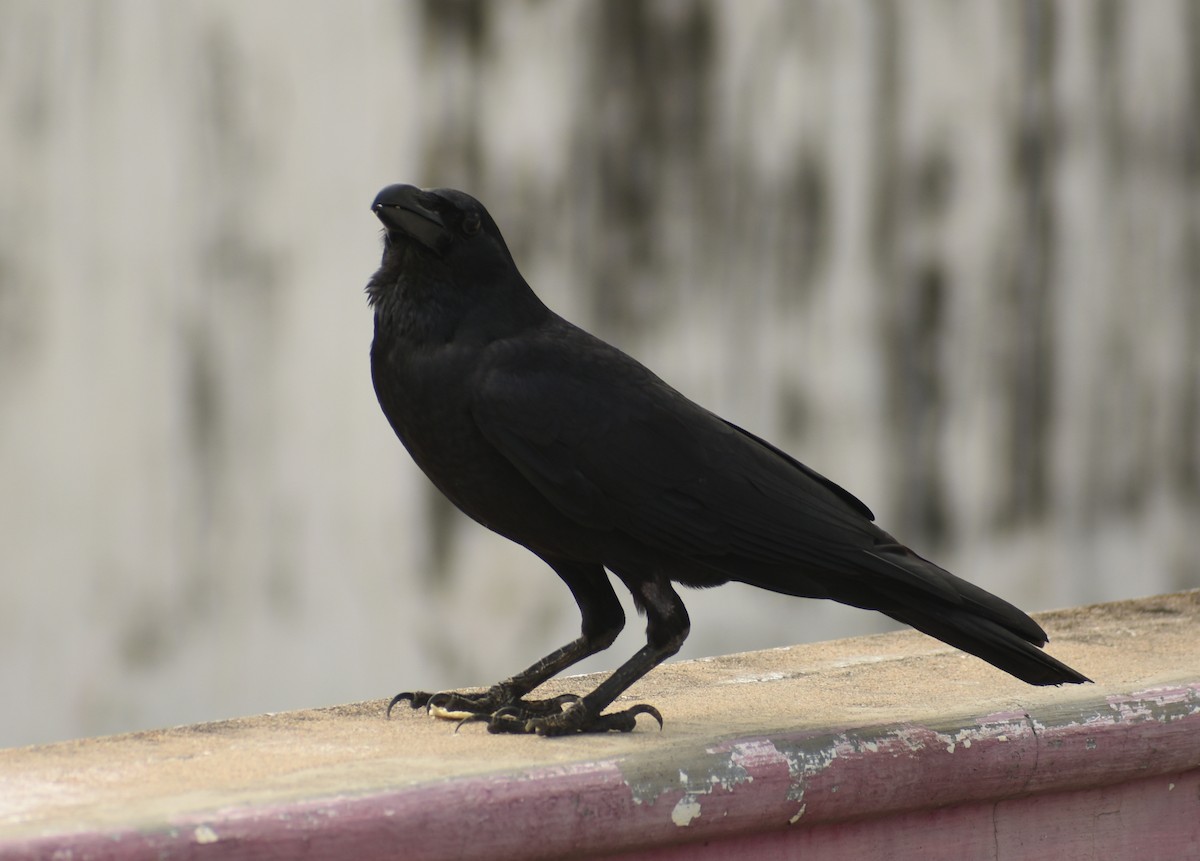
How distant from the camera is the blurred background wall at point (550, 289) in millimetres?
3555

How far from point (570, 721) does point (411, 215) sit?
0.81m

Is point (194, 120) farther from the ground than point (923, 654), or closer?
farther from the ground

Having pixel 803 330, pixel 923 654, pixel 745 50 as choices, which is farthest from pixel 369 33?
pixel 923 654

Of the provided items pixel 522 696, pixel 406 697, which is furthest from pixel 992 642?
pixel 406 697

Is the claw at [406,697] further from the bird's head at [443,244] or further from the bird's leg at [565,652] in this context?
the bird's head at [443,244]

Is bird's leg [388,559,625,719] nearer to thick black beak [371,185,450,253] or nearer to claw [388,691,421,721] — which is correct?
claw [388,691,421,721]

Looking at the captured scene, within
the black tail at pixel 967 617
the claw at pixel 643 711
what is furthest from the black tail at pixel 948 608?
the claw at pixel 643 711

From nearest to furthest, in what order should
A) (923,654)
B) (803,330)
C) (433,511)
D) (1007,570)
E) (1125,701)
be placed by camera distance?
(1125,701)
(923,654)
(433,511)
(803,330)
(1007,570)

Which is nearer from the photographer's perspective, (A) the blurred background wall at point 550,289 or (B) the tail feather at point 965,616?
(B) the tail feather at point 965,616

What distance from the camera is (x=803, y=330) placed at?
13.9 feet

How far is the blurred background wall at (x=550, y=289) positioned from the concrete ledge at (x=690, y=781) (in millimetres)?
1011

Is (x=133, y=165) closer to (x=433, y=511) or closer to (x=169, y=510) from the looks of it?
(x=169, y=510)

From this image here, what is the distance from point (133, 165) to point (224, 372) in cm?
51

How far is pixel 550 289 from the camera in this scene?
3.96 m
